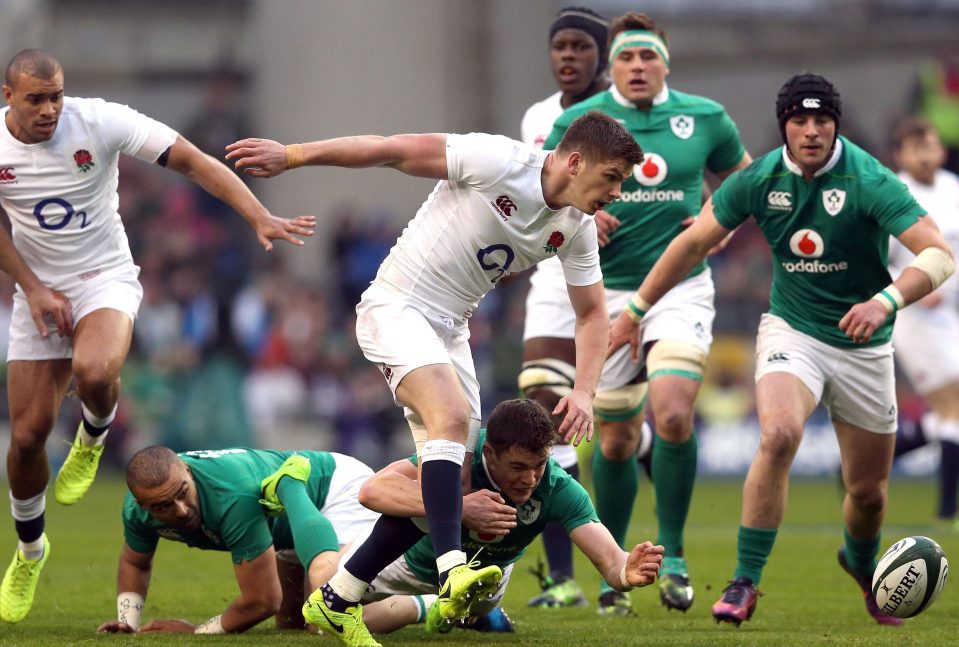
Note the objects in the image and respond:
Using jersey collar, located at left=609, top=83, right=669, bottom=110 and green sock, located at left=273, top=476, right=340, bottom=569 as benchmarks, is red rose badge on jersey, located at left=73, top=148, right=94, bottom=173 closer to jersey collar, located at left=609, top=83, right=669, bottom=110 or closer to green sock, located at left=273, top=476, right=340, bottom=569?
green sock, located at left=273, top=476, right=340, bottom=569

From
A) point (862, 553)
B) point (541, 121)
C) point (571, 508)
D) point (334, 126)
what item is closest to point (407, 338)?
point (571, 508)

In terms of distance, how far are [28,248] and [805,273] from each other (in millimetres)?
4047

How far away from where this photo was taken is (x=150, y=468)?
22.5ft

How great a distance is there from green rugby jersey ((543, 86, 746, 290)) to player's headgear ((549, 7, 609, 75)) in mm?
581

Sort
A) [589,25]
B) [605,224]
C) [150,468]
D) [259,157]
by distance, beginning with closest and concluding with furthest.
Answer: [259,157]
[150,468]
[605,224]
[589,25]

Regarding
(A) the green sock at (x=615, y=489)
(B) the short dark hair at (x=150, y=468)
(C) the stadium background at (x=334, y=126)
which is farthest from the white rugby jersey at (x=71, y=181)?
(C) the stadium background at (x=334, y=126)

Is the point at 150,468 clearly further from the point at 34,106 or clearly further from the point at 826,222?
the point at 826,222

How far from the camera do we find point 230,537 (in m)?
6.99

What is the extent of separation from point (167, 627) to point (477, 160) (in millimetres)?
2666

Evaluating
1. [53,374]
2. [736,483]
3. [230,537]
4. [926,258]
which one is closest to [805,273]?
[926,258]

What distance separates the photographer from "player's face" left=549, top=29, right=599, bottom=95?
9.29 meters

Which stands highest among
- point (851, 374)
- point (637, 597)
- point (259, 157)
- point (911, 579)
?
point (259, 157)

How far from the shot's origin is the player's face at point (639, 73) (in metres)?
8.72

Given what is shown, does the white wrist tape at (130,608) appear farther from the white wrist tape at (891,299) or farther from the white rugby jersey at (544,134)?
the white wrist tape at (891,299)
